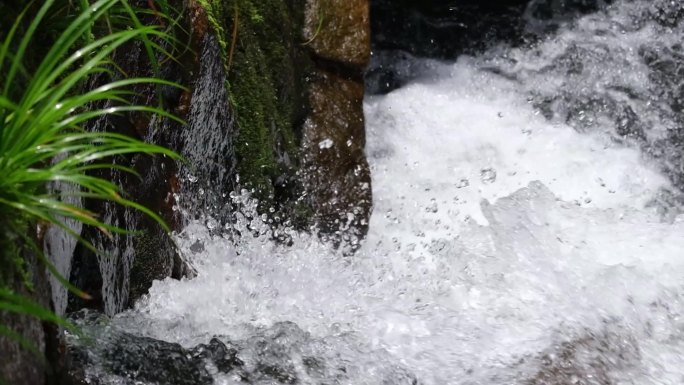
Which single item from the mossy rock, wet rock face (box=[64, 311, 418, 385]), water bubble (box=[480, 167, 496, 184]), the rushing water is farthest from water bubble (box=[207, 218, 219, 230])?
water bubble (box=[480, 167, 496, 184])

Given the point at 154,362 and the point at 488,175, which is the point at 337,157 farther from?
the point at 154,362

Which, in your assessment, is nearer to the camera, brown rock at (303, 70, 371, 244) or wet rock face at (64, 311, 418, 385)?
wet rock face at (64, 311, 418, 385)

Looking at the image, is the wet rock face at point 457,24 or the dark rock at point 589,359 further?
the wet rock face at point 457,24

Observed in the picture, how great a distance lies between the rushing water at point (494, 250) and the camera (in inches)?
109

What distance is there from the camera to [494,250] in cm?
343

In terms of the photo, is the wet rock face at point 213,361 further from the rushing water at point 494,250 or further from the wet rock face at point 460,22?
the wet rock face at point 460,22

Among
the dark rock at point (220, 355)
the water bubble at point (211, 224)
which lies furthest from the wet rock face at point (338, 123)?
the dark rock at point (220, 355)

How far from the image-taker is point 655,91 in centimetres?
494

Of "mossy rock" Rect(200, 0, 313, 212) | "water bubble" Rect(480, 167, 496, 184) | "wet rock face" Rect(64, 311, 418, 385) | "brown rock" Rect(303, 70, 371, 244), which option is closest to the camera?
"wet rock face" Rect(64, 311, 418, 385)

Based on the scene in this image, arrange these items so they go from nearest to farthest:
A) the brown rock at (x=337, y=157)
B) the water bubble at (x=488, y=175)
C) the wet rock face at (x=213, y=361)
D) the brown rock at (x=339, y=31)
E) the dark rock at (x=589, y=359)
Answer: the wet rock face at (x=213, y=361) → the dark rock at (x=589, y=359) → the brown rock at (x=337, y=157) → the brown rock at (x=339, y=31) → the water bubble at (x=488, y=175)

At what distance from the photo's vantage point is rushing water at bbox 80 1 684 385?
277 cm

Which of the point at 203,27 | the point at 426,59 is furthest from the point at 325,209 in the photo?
the point at 426,59

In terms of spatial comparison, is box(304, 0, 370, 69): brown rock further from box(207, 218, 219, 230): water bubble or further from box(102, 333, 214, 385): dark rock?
box(102, 333, 214, 385): dark rock

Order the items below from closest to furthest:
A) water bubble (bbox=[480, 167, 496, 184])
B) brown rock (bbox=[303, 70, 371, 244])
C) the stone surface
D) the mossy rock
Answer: the stone surface < the mossy rock < brown rock (bbox=[303, 70, 371, 244]) < water bubble (bbox=[480, 167, 496, 184])
